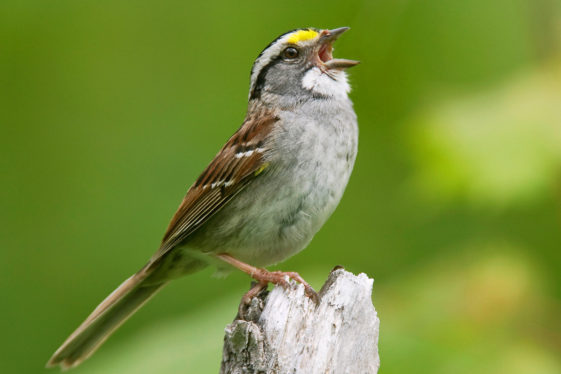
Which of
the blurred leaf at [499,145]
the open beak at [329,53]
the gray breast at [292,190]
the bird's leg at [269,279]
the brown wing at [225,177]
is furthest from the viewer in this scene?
the open beak at [329,53]

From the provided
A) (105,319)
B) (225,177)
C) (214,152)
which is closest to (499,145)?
(225,177)

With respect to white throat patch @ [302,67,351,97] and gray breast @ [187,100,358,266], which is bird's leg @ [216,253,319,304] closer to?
gray breast @ [187,100,358,266]

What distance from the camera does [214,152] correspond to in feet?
18.7

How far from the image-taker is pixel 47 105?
5.95 metres

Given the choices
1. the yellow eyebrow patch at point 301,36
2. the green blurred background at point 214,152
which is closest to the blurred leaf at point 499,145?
the green blurred background at point 214,152

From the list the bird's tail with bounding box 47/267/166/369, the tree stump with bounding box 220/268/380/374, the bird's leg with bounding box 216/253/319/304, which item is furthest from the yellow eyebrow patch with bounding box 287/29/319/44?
the tree stump with bounding box 220/268/380/374

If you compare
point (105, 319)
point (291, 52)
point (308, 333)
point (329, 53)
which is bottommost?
point (308, 333)

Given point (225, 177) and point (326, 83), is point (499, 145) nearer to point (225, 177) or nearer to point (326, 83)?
point (326, 83)

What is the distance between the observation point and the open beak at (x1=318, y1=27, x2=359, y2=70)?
4.09 metres

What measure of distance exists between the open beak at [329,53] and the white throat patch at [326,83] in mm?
47

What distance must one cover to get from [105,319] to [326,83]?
1.54m

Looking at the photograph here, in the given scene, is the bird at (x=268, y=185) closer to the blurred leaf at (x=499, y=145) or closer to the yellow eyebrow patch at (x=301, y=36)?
the yellow eyebrow patch at (x=301, y=36)

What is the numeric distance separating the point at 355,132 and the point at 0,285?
278cm

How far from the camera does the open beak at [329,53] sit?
4.09 m
